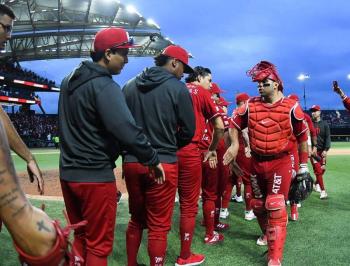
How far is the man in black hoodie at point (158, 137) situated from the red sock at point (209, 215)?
5.85 feet

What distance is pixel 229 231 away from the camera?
6523mm

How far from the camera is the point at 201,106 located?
16.9 feet

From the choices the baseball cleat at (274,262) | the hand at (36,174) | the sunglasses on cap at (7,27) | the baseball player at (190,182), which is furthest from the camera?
the baseball player at (190,182)

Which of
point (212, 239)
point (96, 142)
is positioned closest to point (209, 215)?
point (212, 239)

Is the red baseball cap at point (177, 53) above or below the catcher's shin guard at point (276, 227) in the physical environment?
above

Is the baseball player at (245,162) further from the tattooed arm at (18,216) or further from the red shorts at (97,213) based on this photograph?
the tattooed arm at (18,216)

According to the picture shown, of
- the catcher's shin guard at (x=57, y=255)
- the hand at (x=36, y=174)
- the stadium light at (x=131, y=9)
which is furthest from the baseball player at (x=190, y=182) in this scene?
the stadium light at (x=131, y=9)

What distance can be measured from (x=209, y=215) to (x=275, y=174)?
1.39 meters

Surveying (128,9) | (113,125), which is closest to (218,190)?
(113,125)

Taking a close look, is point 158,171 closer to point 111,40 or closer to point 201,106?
point 111,40

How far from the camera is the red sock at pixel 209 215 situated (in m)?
5.85

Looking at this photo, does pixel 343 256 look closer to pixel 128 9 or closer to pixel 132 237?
pixel 132 237

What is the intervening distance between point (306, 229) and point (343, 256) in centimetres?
147

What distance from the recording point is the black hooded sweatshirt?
4.09 m
